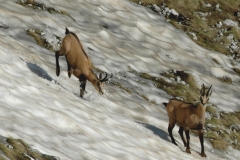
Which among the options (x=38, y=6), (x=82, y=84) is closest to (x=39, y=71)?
(x=82, y=84)

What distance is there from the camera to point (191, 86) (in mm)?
25000

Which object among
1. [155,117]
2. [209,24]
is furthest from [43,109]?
[209,24]

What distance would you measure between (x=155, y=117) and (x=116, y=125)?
341 centimetres

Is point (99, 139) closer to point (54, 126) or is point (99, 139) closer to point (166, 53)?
point (54, 126)

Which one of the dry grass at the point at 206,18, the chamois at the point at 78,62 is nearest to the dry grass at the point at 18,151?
the chamois at the point at 78,62

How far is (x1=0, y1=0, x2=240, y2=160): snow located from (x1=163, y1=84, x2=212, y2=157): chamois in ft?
1.50

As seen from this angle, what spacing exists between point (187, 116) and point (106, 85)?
363 centimetres

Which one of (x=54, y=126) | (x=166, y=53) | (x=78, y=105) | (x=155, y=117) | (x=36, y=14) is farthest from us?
(x=166, y=53)

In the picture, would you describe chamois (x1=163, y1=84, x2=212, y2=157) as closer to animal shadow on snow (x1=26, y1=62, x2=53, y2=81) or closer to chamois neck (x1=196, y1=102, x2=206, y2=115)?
chamois neck (x1=196, y1=102, x2=206, y2=115)

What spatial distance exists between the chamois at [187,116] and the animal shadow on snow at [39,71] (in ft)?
12.2

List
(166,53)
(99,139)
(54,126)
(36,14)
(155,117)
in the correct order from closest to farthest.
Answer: (54,126) < (99,139) < (155,117) < (36,14) < (166,53)

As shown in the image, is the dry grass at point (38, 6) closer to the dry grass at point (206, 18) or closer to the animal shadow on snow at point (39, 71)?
the dry grass at point (206, 18)

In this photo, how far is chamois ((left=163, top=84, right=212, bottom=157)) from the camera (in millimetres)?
18688

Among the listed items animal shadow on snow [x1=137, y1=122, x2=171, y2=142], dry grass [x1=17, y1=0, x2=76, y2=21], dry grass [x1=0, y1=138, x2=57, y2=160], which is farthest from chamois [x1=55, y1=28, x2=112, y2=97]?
dry grass [x1=0, y1=138, x2=57, y2=160]
